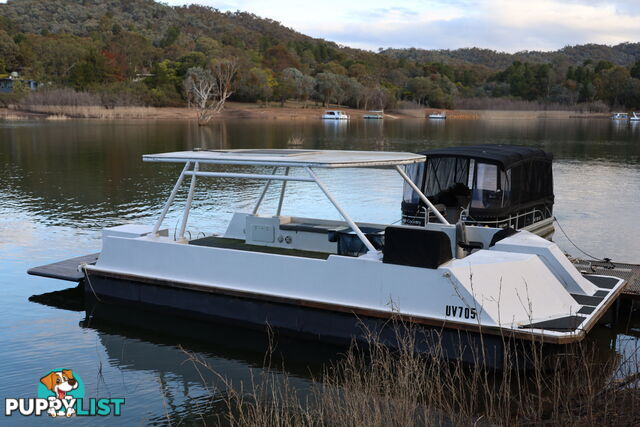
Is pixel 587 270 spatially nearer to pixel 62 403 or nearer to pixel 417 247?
pixel 417 247

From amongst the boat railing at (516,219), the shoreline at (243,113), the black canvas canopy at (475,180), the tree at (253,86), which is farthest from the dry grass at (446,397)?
the tree at (253,86)

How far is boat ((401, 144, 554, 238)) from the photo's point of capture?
47.9 ft

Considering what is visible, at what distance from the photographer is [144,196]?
2362 cm

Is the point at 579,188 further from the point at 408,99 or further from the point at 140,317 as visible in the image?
the point at 408,99

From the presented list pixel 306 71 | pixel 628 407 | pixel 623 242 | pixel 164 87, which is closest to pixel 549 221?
pixel 623 242

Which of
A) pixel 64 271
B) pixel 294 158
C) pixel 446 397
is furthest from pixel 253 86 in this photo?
pixel 446 397

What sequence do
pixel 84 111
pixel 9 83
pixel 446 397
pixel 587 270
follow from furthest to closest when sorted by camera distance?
1. pixel 9 83
2. pixel 84 111
3. pixel 587 270
4. pixel 446 397

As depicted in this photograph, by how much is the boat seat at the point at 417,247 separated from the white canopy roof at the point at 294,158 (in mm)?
1240

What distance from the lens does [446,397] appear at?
297 inches

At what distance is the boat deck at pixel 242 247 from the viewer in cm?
1052

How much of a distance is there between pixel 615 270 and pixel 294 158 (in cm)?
622

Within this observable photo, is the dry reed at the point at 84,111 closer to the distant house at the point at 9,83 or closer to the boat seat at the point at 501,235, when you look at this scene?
the distant house at the point at 9,83

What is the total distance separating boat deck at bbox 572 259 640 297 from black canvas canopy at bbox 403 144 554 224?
316 centimetres

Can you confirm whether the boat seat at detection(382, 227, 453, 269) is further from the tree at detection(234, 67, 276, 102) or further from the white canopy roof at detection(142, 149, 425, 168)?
the tree at detection(234, 67, 276, 102)
